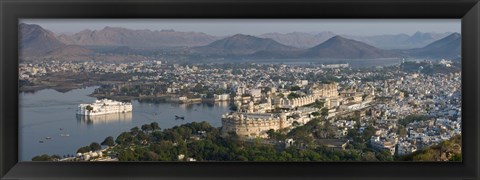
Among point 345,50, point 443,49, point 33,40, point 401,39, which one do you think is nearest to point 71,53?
point 33,40

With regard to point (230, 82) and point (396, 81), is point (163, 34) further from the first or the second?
point (396, 81)

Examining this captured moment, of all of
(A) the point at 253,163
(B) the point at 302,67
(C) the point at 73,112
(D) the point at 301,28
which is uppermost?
(D) the point at 301,28

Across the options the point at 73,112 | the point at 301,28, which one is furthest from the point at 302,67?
the point at 73,112

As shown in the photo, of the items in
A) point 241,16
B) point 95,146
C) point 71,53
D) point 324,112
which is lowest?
point 95,146

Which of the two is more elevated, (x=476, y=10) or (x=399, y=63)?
(x=476, y=10)

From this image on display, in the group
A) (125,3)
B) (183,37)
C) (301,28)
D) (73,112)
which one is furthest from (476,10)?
(73,112)

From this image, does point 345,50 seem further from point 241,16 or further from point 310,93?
point 241,16

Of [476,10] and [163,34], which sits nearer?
[476,10]
